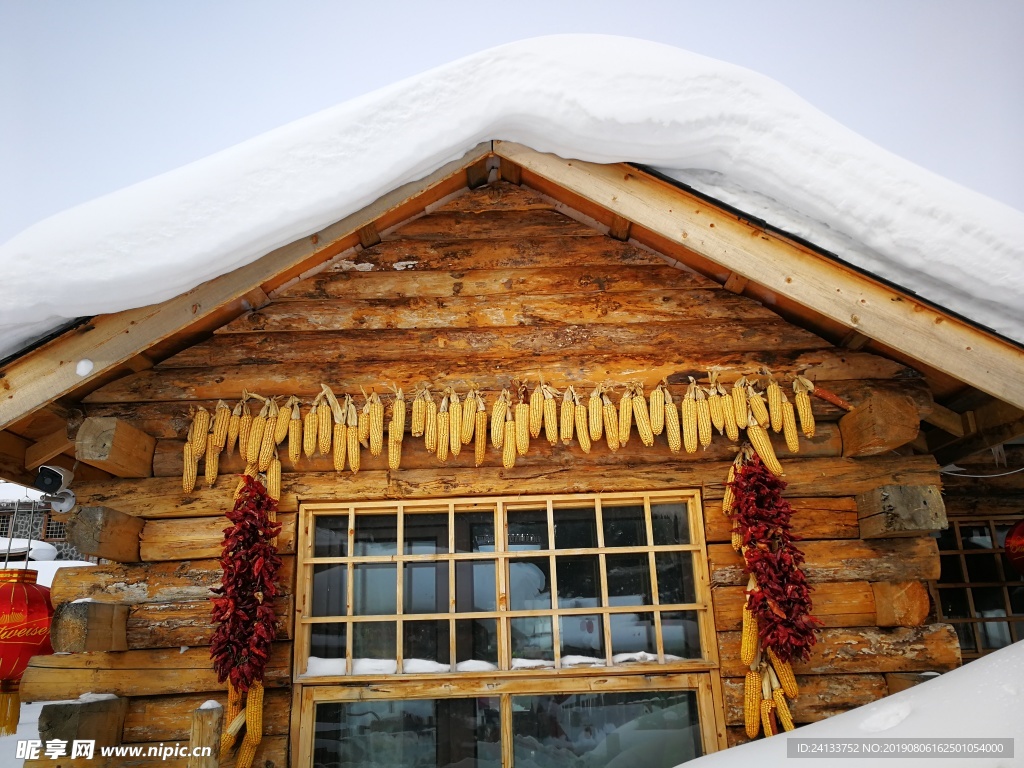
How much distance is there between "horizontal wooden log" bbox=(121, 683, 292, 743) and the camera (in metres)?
3.60

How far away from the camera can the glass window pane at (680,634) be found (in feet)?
12.4

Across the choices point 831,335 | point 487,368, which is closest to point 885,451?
point 831,335

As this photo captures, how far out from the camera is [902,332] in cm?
305

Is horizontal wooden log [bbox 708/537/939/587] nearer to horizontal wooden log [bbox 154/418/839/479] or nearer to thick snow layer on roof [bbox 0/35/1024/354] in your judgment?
horizontal wooden log [bbox 154/418/839/479]

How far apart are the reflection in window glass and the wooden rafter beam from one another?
2.69 metres

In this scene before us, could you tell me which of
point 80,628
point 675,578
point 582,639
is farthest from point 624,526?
point 80,628

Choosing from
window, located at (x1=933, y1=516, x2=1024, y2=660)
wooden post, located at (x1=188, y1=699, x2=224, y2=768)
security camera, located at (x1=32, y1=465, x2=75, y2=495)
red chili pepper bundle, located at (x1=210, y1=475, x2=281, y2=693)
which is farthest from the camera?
window, located at (x1=933, y1=516, x2=1024, y2=660)

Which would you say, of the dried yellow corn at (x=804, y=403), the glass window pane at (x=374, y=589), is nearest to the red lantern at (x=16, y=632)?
the glass window pane at (x=374, y=589)

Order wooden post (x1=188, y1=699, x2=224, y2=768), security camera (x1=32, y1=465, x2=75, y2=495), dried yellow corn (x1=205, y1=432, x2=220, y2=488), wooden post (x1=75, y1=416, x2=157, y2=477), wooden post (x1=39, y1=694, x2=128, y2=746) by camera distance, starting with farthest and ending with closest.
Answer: security camera (x1=32, y1=465, x2=75, y2=495) → dried yellow corn (x1=205, y1=432, x2=220, y2=488) → wooden post (x1=75, y1=416, x2=157, y2=477) → wooden post (x1=39, y1=694, x2=128, y2=746) → wooden post (x1=188, y1=699, x2=224, y2=768)

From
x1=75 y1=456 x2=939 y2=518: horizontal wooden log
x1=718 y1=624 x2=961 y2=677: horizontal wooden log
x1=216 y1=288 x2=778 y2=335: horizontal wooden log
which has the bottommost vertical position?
x1=718 y1=624 x2=961 y2=677: horizontal wooden log

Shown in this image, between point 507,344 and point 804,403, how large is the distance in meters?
1.81

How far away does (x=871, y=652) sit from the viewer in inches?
145

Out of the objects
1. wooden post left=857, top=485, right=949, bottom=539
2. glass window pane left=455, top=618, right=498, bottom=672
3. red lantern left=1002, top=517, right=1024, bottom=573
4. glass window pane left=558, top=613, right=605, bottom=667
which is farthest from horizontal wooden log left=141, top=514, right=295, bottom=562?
red lantern left=1002, top=517, right=1024, bottom=573

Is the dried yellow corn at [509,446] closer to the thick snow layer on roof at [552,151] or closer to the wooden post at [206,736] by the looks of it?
the thick snow layer on roof at [552,151]
